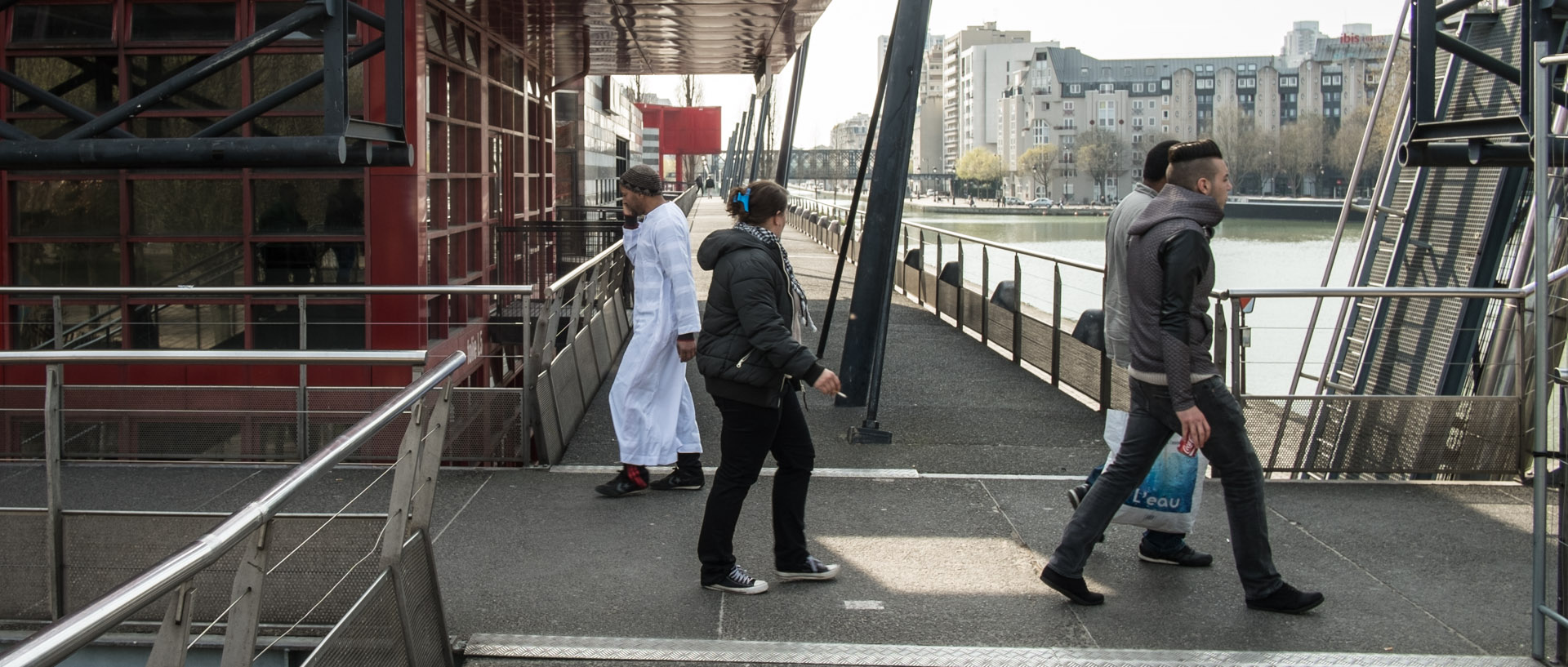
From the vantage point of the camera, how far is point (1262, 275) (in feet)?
59.1

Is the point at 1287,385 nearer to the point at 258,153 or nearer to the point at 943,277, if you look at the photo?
the point at 943,277

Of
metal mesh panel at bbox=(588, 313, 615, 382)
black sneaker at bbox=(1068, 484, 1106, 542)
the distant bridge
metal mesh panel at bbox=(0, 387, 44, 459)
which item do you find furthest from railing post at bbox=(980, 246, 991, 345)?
the distant bridge

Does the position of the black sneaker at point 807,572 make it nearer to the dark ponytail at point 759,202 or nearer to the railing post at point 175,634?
the dark ponytail at point 759,202

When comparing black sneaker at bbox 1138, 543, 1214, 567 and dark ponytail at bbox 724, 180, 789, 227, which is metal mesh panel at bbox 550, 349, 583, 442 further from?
black sneaker at bbox 1138, 543, 1214, 567

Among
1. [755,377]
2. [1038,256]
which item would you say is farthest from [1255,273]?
[755,377]

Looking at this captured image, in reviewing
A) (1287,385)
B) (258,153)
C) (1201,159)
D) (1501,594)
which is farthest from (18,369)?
(1287,385)

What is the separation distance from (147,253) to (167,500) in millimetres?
3873

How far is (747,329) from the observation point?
4.85 meters

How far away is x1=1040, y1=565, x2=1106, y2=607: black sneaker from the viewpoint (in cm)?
495

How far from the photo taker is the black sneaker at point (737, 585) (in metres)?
5.09

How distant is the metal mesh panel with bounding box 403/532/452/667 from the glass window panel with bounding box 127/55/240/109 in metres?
6.45

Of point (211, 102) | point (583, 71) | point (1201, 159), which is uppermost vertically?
point (583, 71)

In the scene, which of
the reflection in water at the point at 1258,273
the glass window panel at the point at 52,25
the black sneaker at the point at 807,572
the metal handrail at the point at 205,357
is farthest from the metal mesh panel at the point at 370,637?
the glass window panel at the point at 52,25

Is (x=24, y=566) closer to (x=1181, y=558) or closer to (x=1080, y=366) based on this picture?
(x=1181, y=558)
